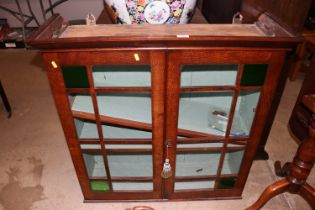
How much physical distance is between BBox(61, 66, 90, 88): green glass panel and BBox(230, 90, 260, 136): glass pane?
69 cm

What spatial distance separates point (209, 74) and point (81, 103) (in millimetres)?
589

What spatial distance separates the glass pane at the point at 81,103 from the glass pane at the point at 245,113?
0.65m

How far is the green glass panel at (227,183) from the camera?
1364mm

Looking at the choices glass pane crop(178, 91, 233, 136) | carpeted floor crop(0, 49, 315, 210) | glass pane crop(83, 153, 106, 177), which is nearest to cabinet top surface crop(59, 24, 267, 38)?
glass pane crop(178, 91, 233, 136)

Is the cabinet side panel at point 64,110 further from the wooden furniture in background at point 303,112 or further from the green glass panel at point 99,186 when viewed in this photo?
the wooden furniture in background at point 303,112

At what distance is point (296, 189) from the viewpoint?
1.32m

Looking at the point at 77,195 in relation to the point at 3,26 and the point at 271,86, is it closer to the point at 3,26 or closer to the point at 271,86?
the point at 271,86

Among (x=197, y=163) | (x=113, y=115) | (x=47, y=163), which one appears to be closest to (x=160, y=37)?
(x=113, y=115)

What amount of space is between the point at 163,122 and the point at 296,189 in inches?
31.1

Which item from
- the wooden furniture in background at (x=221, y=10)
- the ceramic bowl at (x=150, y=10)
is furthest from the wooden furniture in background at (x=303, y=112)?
the ceramic bowl at (x=150, y=10)

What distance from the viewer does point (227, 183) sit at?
4.55ft

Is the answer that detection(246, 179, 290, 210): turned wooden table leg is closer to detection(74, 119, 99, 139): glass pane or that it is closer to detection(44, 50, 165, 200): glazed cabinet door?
detection(44, 50, 165, 200): glazed cabinet door

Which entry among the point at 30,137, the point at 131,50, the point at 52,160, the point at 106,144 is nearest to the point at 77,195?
A: the point at 52,160

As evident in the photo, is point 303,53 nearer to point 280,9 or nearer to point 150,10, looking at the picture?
point 280,9
